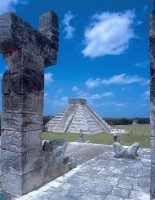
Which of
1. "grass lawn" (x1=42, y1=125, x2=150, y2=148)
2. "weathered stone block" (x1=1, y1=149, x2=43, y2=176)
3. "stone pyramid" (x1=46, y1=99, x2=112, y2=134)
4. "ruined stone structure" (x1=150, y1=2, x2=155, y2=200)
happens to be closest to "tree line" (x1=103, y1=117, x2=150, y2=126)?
"stone pyramid" (x1=46, y1=99, x2=112, y2=134)

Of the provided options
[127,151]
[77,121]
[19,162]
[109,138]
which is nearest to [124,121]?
[77,121]

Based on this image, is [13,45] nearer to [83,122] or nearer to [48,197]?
[48,197]

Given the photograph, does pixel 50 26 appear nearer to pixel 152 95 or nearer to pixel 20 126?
pixel 20 126

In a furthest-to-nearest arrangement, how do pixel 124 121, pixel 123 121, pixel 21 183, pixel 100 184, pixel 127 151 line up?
1. pixel 124 121
2. pixel 123 121
3. pixel 127 151
4. pixel 100 184
5. pixel 21 183

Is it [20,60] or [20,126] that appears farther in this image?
[20,60]

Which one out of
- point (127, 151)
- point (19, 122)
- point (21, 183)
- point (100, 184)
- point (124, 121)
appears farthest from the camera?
point (124, 121)

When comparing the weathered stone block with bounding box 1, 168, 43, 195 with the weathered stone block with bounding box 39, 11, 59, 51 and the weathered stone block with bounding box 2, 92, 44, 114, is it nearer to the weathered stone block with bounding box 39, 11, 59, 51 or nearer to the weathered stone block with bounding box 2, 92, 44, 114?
the weathered stone block with bounding box 2, 92, 44, 114

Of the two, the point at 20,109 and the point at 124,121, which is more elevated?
the point at 20,109

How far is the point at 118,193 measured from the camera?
511 centimetres

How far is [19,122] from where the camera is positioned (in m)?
4.96

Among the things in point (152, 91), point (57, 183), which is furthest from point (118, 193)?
point (152, 91)

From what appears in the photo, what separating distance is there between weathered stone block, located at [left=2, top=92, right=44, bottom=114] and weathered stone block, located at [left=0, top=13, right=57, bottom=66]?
1.15 metres

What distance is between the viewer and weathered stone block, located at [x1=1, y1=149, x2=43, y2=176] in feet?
16.1

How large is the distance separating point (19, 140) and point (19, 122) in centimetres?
41
